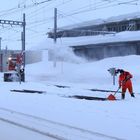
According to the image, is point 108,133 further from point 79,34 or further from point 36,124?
point 79,34

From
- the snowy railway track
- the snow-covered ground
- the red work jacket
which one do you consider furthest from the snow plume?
the snowy railway track

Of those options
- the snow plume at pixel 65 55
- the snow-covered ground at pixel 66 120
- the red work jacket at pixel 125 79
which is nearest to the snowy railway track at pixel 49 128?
the snow-covered ground at pixel 66 120

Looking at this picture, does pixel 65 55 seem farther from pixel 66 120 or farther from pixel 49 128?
pixel 49 128

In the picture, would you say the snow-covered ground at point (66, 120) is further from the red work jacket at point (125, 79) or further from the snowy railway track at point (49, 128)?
the red work jacket at point (125, 79)

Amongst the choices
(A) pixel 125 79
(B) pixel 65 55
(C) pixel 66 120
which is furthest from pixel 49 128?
(B) pixel 65 55

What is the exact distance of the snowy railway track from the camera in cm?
1119

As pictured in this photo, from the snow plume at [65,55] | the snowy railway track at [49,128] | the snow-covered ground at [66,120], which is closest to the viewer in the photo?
the snowy railway track at [49,128]

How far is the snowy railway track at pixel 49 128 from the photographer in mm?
11194

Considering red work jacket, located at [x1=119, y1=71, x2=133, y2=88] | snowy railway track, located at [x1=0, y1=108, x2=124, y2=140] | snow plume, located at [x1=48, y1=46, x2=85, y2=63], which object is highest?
snow plume, located at [x1=48, y1=46, x2=85, y2=63]

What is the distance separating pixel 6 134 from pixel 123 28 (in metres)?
51.0

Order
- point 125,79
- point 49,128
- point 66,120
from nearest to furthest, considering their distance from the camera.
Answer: point 49,128
point 66,120
point 125,79

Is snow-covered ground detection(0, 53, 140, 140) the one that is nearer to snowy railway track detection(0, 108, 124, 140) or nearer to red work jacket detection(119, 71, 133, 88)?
snowy railway track detection(0, 108, 124, 140)

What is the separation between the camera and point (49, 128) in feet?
42.1

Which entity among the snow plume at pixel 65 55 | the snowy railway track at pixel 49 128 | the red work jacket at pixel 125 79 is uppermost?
the snow plume at pixel 65 55
